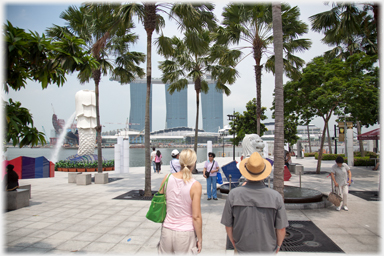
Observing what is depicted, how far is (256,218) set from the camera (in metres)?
2.32

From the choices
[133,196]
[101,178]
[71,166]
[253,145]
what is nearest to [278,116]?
[253,145]

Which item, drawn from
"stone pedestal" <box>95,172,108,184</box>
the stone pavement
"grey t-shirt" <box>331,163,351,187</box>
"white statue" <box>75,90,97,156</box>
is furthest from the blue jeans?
"white statue" <box>75,90,97,156</box>

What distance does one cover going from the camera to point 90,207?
734 centimetres

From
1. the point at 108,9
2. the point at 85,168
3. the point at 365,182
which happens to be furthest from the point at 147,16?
the point at 85,168

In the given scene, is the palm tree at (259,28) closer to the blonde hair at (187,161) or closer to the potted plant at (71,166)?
the blonde hair at (187,161)

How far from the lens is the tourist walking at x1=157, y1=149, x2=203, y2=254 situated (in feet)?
8.21

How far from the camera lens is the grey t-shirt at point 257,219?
2312mm

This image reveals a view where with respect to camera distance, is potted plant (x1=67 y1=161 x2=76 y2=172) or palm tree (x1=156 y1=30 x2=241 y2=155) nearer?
palm tree (x1=156 y1=30 x2=241 y2=155)

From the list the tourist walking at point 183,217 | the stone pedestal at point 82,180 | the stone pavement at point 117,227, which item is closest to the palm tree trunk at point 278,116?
the stone pavement at point 117,227

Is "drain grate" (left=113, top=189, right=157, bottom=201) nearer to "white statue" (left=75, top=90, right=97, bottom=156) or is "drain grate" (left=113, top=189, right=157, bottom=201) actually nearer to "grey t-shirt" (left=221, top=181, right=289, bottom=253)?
"grey t-shirt" (left=221, top=181, right=289, bottom=253)

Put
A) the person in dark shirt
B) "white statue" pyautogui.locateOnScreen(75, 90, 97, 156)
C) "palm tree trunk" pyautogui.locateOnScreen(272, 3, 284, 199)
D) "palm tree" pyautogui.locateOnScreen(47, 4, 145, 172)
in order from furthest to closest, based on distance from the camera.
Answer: "white statue" pyautogui.locateOnScreen(75, 90, 97, 156)
"palm tree" pyautogui.locateOnScreen(47, 4, 145, 172)
the person in dark shirt
"palm tree trunk" pyautogui.locateOnScreen(272, 3, 284, 199)

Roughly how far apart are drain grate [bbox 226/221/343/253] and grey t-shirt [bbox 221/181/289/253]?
1.68 metres

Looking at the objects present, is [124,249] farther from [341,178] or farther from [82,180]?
[82,180]

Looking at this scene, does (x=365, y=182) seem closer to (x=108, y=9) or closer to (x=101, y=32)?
(x=108, y=9)
